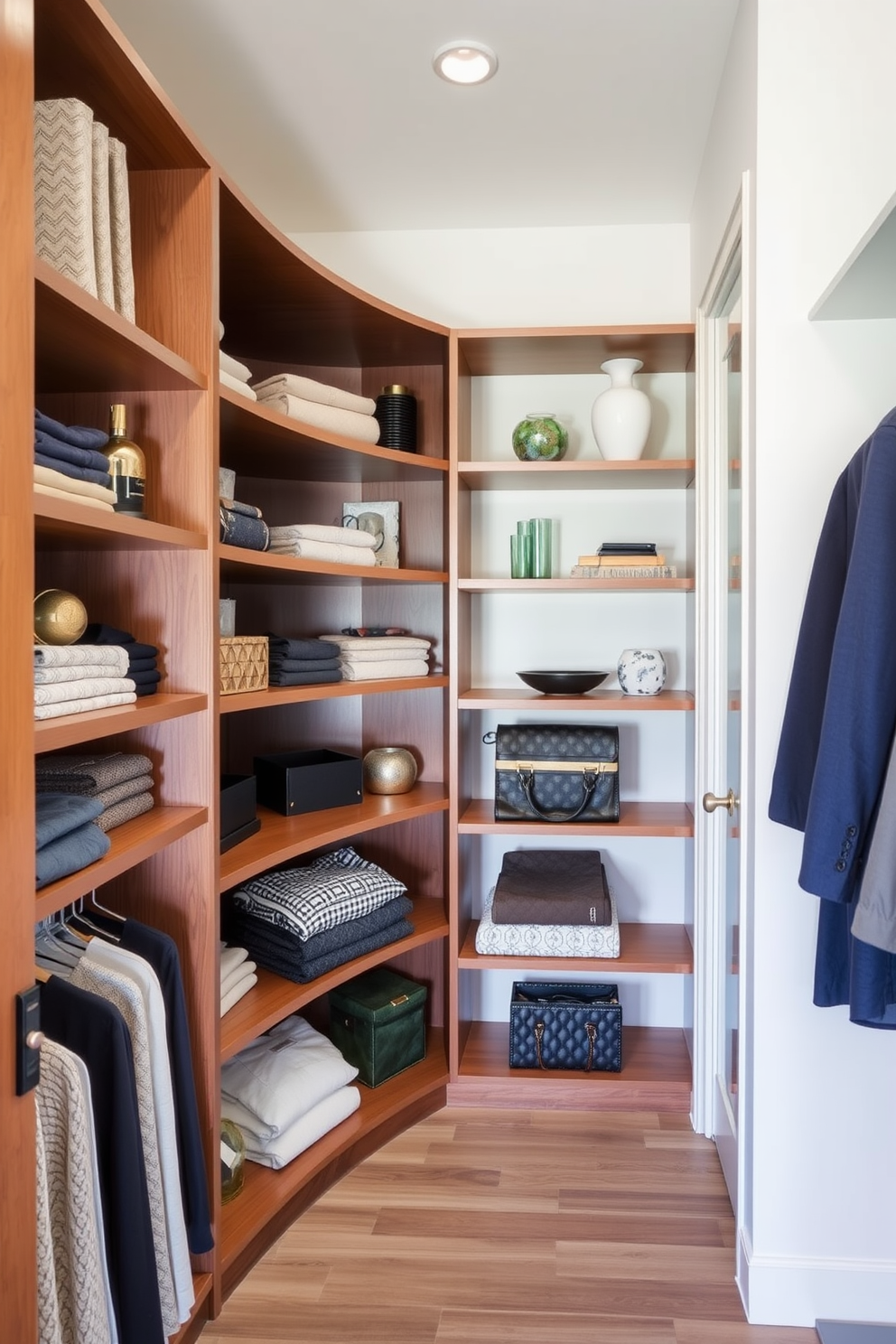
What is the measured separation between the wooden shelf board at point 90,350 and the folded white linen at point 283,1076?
1.55m

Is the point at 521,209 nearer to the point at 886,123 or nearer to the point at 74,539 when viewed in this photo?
the point at 886,123

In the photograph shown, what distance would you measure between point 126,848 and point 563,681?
140 centimetres

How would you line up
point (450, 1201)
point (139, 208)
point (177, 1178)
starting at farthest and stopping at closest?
point (450, 1201), point (139, 208), point (177, 1178)

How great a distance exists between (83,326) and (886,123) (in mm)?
1396

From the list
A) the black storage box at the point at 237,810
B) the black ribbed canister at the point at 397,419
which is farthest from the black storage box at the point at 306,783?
the black ribbed canister at the point at 397,419

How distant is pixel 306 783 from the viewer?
2.47 metres

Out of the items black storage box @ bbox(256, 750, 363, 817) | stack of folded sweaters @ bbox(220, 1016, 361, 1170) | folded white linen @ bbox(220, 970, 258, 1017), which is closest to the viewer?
folded white linen @ bbox(220, 970, 258, 1017)

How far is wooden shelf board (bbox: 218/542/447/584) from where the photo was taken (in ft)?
6.39

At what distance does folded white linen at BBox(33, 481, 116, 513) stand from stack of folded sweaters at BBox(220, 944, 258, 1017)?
1071mm

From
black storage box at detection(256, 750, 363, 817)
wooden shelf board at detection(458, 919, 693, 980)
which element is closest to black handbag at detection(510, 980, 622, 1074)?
wooden shelf board at detection(458, 919, 693, 980)

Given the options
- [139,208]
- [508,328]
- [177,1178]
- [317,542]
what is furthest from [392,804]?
[139,208]

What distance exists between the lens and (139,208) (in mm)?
1787

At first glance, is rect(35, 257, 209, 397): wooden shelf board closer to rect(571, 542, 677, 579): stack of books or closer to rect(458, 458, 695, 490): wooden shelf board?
rect(458, 458, 695, 490): wooden shelf board

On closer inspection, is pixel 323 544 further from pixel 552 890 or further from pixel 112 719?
pixel 552 890
